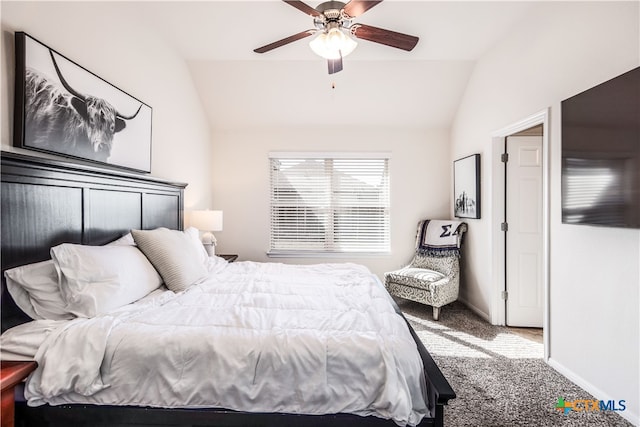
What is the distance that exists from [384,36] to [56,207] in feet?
7.48

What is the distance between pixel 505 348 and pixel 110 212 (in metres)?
3.37

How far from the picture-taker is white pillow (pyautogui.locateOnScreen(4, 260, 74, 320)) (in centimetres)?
154

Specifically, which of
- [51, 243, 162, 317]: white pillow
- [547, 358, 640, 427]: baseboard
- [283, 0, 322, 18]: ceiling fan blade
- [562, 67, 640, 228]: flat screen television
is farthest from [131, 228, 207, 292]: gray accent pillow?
[547, 358, 640, 427]: baseboard

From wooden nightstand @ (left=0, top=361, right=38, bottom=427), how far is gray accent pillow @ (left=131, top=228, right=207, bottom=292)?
2.80 ft

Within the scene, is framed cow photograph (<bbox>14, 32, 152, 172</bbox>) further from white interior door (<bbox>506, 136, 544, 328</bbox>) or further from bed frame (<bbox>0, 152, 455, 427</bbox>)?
white interior door (<bbox>506, 136, 544, 328</bbox>)

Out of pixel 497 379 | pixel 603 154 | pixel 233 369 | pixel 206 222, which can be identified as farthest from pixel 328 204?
pixel 233 369

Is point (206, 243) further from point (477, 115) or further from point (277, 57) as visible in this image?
point (477, 115)

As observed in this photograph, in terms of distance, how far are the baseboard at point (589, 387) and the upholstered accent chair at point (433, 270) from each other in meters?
1.20

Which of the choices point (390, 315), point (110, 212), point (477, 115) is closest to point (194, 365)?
point (390, 315)

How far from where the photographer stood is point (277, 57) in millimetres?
3650

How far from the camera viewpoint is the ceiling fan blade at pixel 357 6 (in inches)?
74.7

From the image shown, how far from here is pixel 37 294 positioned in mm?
1562

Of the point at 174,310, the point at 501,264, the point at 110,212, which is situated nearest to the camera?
the point at 174,310

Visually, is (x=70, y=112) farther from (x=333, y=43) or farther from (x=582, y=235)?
(x=582, y=235)
